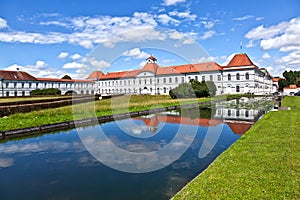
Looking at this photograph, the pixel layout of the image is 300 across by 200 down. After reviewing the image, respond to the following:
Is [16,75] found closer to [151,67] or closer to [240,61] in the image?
[151,67]

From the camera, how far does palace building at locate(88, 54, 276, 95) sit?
50.3 meters

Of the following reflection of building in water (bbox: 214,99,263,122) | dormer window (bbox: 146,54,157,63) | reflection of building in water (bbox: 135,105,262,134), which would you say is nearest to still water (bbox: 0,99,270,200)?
reflection of building in water (bbox: 135,105,262,134)

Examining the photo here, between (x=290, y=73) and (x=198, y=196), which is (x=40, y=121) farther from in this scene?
(x=290, y=73)

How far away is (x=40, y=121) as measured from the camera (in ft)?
41.3

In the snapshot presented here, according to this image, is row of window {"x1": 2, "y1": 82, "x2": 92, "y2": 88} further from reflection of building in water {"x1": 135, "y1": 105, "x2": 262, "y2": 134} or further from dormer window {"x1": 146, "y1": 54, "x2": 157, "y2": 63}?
reflection of building in water {"x1": 135, "y1": 105, "x2": 262, "y2": 134}

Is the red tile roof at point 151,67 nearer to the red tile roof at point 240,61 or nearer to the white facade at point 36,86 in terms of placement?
the red tile roof at point 240,61

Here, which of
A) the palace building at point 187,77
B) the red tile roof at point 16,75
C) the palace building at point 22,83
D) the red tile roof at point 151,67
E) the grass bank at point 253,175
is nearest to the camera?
the grass bank at point 253,175

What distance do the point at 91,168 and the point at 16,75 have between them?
56351 millimetres

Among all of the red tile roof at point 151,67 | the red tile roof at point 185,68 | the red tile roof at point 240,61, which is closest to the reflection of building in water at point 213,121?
the red tile roof at point 240,61

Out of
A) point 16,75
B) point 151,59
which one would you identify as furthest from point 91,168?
point 151,59

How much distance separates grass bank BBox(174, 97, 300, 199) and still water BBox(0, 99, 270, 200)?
24.6 inches

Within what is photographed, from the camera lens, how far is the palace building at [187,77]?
165ft

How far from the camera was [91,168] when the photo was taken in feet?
19.6

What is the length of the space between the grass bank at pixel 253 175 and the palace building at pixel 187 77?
4651cm
